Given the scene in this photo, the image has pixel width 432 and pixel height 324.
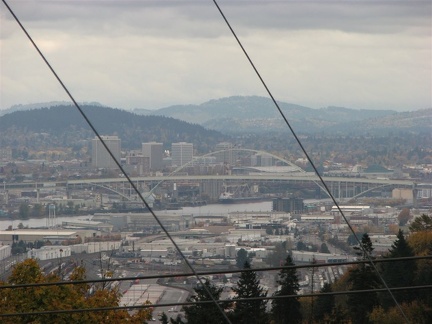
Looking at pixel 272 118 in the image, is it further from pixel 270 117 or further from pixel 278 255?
pixel 278 255

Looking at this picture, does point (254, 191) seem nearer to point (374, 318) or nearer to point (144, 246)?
point (144, 246)

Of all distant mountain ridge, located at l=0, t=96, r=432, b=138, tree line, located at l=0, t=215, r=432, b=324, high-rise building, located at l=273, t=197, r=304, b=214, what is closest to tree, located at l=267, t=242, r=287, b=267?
tree line, located at l=0, t=215, r=432, b=324

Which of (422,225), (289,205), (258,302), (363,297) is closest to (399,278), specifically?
(363,297)

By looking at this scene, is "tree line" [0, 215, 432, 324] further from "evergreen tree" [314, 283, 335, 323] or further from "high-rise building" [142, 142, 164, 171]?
"high-rise building" [142, 142, 164, 171]

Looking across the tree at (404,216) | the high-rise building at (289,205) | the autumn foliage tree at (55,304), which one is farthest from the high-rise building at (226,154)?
the autumn foliage tree at (55,304)

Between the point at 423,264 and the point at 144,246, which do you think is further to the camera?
the point at 144,246

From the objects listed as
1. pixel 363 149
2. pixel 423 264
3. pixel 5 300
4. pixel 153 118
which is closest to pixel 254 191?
pixel 153 118

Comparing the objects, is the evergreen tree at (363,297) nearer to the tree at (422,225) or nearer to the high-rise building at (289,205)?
the tree at (422,225)
